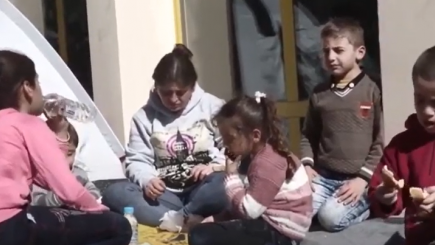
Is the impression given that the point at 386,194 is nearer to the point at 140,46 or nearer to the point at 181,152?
the point at 181,152

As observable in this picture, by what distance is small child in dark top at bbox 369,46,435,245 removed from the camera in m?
1.60

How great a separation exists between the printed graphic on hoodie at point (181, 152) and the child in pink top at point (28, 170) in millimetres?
462

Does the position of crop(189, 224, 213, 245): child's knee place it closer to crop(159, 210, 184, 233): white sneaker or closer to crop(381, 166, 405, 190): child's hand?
crop(159, 210, 184, 233): white sneaker

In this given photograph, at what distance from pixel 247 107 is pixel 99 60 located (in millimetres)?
1321

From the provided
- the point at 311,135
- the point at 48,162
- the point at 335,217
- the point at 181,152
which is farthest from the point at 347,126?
the point at 48,162

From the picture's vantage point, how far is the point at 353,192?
226 cm

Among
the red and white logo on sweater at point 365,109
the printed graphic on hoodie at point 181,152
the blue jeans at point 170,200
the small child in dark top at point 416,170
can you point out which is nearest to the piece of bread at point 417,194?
the small child in dark top at point 416,170

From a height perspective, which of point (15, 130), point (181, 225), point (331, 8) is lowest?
point (181, 225)

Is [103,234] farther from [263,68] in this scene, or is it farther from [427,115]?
[263,68]

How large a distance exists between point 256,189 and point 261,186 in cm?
2

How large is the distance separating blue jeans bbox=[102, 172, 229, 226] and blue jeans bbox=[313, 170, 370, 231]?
0.29 m

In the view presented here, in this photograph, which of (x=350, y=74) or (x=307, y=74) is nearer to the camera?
(x=350, y=74)

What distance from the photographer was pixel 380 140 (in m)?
2.29

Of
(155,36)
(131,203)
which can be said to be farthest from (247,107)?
(155,36)
